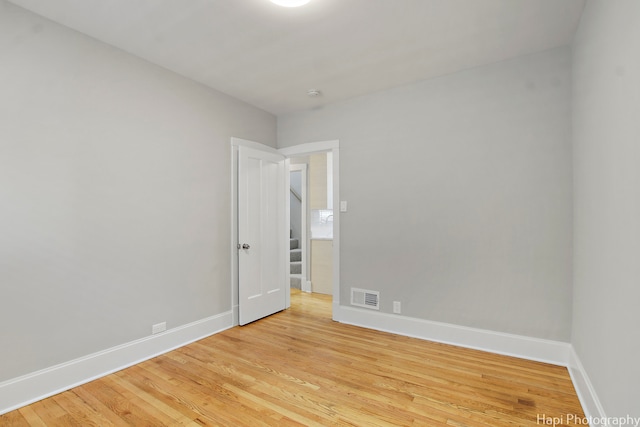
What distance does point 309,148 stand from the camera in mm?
4043

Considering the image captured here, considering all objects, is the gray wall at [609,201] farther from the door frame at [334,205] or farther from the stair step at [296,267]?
the stair step at [296,267]

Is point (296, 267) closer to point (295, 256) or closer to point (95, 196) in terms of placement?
point (295, 256)

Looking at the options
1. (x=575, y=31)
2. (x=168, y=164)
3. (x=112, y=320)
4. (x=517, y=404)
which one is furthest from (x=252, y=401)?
(x=575, y=31)

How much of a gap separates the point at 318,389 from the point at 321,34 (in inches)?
106

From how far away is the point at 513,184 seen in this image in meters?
2.83

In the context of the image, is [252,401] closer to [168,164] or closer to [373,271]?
[373,271]

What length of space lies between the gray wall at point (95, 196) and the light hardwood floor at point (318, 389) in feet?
1.52

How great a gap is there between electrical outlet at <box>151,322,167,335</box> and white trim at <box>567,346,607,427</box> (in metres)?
3.25

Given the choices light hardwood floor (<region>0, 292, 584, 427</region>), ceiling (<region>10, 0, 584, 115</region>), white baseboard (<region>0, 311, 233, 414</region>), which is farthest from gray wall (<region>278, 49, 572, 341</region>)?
white baseboard (<region>0, 311, 233, 414</region>)

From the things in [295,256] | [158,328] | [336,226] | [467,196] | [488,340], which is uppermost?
[467,196]

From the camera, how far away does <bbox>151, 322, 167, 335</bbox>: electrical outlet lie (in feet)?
9.48

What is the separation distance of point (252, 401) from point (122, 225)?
1783mm

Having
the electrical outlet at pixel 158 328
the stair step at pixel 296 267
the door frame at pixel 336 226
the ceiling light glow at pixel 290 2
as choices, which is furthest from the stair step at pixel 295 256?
the ceiling light glow at pixel 290 2

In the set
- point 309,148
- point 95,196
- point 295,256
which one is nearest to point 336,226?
point 309,148
